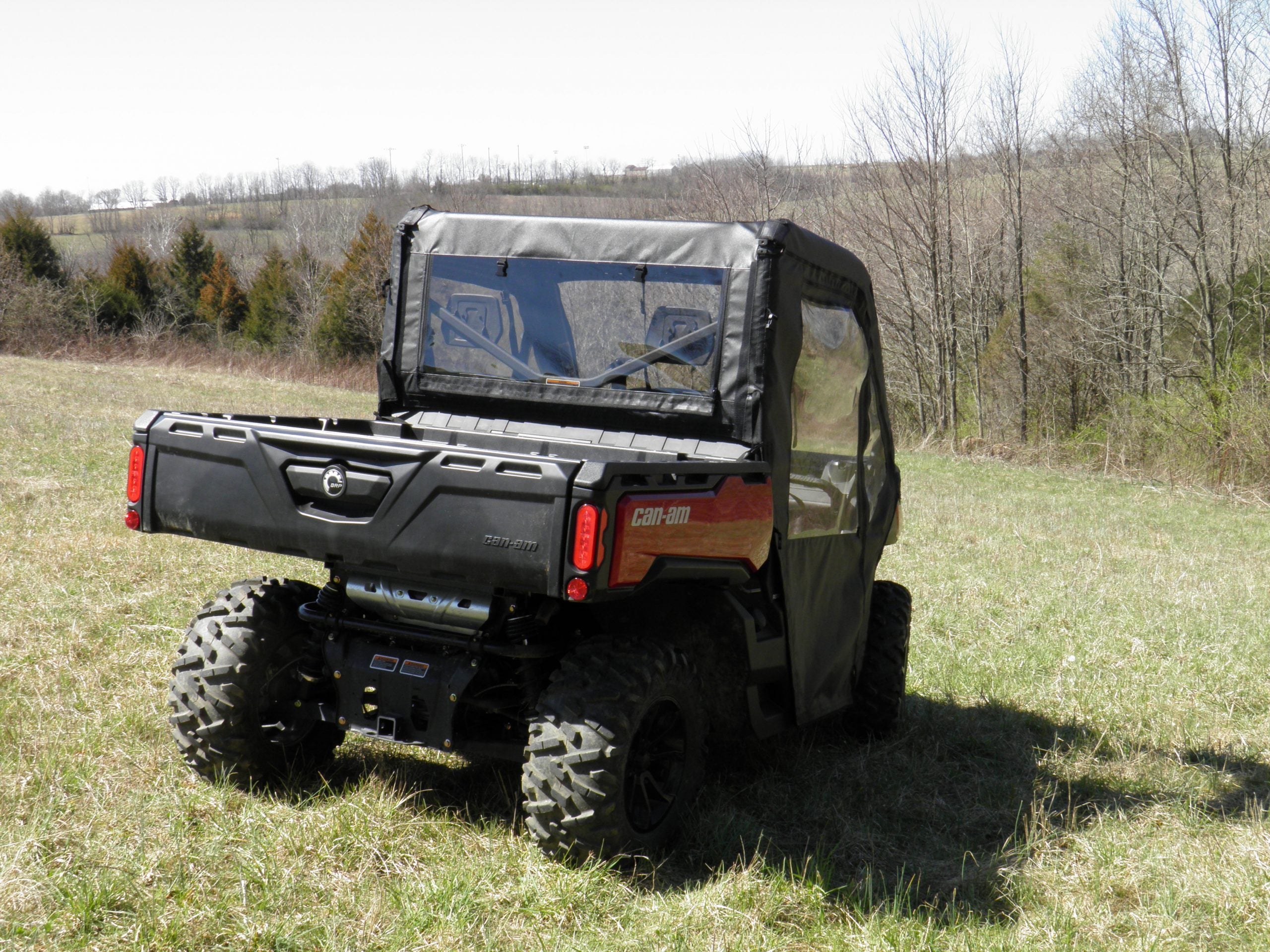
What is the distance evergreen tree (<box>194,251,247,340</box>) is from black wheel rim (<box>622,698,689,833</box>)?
48.3m

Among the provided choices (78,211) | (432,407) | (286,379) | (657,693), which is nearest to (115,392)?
(286,379)

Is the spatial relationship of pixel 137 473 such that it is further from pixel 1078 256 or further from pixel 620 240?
pixel 1078 256

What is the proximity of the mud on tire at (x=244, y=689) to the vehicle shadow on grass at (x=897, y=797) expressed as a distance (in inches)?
8.8

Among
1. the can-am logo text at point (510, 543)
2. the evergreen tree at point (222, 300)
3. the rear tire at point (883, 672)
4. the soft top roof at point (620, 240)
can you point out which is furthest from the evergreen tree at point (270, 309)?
the can-am logo text at point (510, 543)

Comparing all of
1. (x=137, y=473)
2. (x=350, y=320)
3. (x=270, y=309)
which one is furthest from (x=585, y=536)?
(x=270, y=309)

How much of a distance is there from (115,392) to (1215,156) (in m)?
20.6

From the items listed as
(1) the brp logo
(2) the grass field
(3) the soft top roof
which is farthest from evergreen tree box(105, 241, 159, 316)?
(1) the brp logo

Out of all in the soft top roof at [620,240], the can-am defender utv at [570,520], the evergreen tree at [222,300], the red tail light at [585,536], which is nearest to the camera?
→ the red tail light at [585,536]

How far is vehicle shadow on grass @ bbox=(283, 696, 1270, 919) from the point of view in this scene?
11.5ft

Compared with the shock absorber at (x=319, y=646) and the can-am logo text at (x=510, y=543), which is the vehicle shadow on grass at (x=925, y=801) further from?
the shock absorber at (x=319, y=646)

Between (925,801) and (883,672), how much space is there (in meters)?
0.71

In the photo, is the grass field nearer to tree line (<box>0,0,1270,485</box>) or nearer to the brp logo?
the brp logo

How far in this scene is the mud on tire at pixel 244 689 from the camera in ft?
11.9

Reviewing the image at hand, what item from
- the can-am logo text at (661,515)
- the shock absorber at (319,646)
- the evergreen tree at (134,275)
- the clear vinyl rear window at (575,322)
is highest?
the evergreen tree at (134,275)
